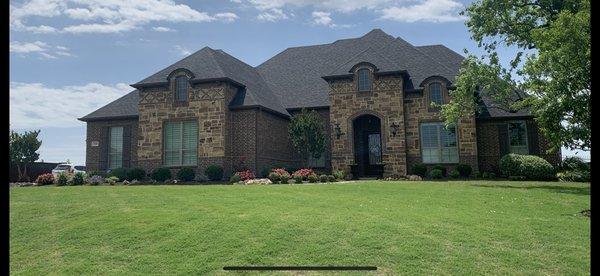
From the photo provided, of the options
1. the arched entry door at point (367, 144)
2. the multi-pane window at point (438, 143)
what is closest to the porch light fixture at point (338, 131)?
the arched entry door at point (367, 144)

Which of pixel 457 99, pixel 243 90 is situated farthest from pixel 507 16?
pixel 243 90

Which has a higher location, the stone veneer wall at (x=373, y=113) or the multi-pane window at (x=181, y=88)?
the multi-pane window at (x=181, y=88)

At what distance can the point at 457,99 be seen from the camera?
24.2 meters

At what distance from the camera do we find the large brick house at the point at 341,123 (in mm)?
26578

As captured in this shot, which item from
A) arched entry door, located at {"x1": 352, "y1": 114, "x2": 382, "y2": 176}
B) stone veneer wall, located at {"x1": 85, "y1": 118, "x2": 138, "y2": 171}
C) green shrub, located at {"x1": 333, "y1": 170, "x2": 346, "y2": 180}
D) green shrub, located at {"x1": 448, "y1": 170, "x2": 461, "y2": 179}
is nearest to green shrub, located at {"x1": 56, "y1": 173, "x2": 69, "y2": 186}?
stone veneer wall, located at {"x1": 85, "y1": 118, "x2": 138, "y2": 171}

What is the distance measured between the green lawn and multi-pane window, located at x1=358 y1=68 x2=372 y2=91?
13784mm

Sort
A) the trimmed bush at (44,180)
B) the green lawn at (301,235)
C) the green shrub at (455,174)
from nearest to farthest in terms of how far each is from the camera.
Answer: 1. the green lawn at (301,235)
2. the trimmed bush at (44,180)
3. the green shrub at (455,174)

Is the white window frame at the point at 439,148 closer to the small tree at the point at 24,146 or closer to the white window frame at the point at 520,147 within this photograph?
the white window frame at the point at 520,147

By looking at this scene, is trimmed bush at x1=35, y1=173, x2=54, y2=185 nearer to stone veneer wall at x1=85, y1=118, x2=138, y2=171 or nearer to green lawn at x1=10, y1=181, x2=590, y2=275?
stone veneer wall at x1=85, y1=118, x2=138, y2=171

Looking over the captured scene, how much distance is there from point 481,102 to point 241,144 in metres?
14.0

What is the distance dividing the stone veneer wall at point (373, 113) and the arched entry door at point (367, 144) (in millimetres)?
1418

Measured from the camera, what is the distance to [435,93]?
27016 mm

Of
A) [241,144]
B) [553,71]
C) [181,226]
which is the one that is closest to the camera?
[181,226]
